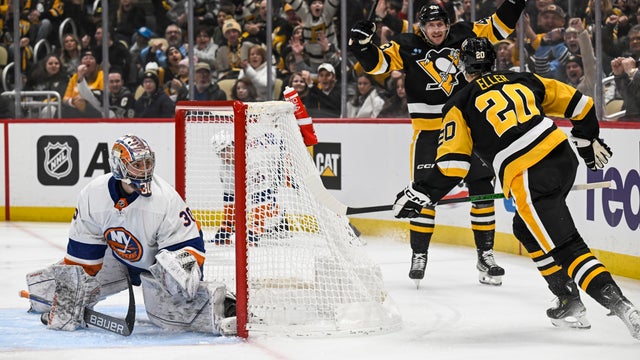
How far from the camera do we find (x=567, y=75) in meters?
6.26

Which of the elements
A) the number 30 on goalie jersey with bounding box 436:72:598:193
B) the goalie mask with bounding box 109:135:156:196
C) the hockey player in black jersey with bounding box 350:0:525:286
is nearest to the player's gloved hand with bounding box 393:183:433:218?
the number 30 on goalie jersey with bounding box 436:72:598:193

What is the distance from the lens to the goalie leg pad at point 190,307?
400 centimetres

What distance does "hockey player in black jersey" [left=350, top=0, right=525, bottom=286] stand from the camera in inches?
208

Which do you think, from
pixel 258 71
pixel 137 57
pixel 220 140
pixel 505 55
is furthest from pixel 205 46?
pixel 220 140

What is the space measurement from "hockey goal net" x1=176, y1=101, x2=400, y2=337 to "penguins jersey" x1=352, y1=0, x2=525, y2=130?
119 centimetres

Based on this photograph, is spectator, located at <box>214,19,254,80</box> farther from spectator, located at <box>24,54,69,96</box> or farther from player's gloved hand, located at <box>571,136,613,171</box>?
player's gloved hand, located at <box>571,136,613,171</box>

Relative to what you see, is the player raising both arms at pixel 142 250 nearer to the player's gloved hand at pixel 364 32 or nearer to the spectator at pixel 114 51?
the player's gloved hand at pixel 364 32

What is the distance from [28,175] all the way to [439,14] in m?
4.38

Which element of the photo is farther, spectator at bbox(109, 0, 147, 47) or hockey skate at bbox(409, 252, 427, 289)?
spectator at bbox(109, 0, 147, 47)

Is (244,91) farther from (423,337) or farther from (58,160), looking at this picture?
(423,337)

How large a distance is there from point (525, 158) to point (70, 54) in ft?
18.1

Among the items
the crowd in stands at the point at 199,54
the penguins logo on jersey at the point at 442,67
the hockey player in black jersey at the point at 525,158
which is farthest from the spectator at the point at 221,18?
the hockey player in black jersey at the point at 525,158

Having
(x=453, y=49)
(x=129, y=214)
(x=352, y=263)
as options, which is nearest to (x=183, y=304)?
(x=129, y=214)

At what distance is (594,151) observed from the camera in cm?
422
